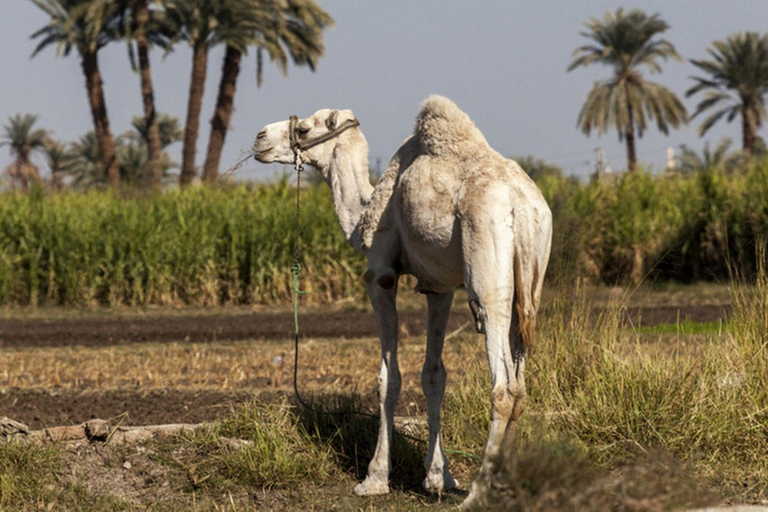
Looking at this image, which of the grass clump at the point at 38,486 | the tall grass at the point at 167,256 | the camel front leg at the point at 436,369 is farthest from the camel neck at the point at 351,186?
the tall grass at the point at 167,256

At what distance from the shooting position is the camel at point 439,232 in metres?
5.36

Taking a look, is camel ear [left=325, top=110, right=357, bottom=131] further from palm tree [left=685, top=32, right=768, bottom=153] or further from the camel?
palm tree [left=685, top=32, right=768, bottom=153]

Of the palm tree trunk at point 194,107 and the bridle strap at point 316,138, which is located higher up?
the palm tree trunk at point 194,107

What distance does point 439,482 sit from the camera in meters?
6.18

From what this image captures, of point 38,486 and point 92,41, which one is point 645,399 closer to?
point 38,486

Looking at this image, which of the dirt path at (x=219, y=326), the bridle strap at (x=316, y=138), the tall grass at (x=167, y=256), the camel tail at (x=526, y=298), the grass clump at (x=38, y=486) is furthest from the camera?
the tall grass at (x=167, y=256)

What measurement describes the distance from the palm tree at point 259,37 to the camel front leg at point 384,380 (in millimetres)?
29522

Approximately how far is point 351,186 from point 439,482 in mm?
1898

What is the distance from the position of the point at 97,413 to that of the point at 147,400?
0.66 m

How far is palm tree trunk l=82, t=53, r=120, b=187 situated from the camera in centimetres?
3850

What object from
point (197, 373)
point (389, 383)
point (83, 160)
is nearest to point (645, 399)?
point (389, 383)

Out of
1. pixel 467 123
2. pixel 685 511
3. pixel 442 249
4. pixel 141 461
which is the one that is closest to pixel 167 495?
pixel 141 461

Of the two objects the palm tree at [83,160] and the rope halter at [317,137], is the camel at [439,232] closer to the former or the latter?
the rope halter at [317,137]

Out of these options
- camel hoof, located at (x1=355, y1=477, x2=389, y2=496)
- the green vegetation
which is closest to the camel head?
camel hoof, located at (x1=355, y1=477, x2=389, y2=496)
